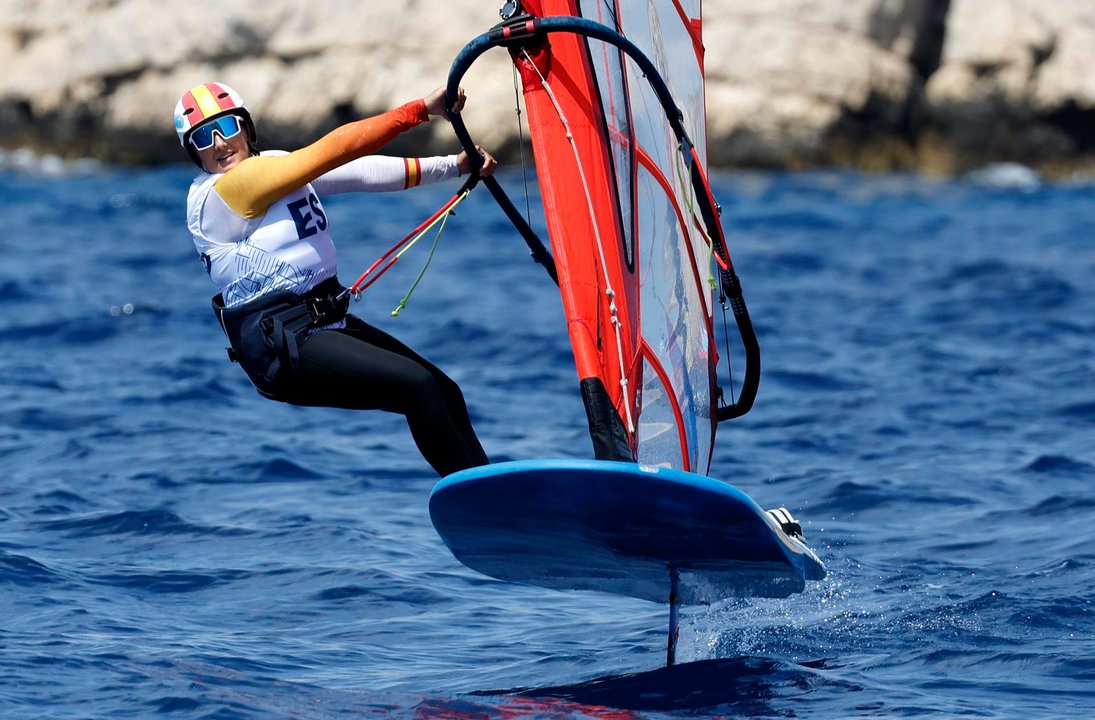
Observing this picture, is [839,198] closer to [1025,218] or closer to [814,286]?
[1025,218]

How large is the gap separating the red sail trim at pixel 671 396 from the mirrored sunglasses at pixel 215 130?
4.80 ft

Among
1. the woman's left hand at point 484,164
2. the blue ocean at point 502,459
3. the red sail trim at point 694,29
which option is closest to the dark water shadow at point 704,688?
the blue ocean at point 502,459

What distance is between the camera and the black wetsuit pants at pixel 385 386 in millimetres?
4711

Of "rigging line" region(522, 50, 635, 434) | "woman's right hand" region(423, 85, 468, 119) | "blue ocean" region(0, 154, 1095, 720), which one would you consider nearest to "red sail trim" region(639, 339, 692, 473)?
"rigging line" region(522, 50, 635, 434)

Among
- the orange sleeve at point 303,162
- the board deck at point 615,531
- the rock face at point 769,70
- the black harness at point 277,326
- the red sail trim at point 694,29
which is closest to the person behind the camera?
the board deck at point 615,531

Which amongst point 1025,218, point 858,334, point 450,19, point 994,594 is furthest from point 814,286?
point 450,19

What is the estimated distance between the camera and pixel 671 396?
522 cm

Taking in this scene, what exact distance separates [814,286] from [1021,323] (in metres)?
2.41

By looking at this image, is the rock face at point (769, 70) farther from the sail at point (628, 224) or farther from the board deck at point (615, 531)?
the board deck at point (615, 531)

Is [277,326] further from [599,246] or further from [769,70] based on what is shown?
[769,70]

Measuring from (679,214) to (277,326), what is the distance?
158cm

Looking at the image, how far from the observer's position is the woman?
4.71 metres

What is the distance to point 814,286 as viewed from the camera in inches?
575

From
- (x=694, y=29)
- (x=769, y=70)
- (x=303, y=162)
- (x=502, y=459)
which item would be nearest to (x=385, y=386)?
(x=303, y=162)
